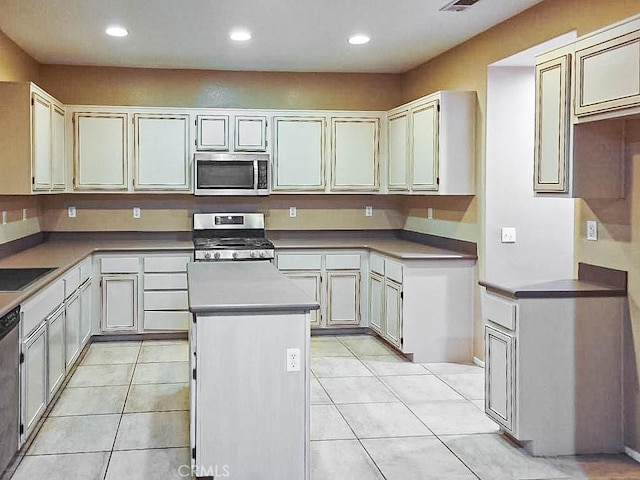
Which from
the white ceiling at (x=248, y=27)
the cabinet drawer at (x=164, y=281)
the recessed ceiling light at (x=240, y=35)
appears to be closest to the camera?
the white ceiling at (x=248, y=27)

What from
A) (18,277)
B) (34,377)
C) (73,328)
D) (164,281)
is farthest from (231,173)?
(34,377)

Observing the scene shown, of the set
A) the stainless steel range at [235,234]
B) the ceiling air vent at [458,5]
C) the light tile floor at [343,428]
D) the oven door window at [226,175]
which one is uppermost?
the ceiling air vent at [458,5]

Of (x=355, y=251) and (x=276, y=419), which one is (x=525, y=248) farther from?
(x=276, y=419)

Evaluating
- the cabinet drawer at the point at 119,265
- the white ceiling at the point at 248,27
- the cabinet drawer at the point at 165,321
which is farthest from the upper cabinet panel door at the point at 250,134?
the cabinet drawer at the point at 165,321

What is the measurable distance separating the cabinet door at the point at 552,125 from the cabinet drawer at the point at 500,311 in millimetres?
645

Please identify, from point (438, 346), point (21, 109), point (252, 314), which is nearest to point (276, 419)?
point (252, 314)

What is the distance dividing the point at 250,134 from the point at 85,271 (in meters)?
2.01

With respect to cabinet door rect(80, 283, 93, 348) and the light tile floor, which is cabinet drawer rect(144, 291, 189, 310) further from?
the light tile floor

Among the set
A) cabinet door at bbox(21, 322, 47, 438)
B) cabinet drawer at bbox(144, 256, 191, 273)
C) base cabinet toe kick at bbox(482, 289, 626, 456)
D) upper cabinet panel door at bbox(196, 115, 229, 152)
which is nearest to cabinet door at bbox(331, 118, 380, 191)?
upper cabinet panel door at bbox(196, 115, 229, 152)

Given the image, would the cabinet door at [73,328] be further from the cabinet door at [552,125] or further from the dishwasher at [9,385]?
the cabinet door at [552,125]

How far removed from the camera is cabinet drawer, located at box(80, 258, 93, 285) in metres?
5.49

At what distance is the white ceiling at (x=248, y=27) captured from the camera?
4609 millimetres

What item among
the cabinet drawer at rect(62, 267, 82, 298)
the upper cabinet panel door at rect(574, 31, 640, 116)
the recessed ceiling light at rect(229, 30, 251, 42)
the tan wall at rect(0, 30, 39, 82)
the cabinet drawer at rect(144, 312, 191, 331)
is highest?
the recessed ceiling light at rect(229, 30, 251, 42)

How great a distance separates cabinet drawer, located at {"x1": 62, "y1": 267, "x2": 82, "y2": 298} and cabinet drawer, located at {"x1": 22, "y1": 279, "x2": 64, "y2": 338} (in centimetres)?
14
